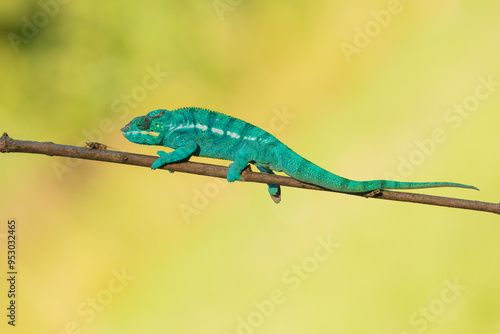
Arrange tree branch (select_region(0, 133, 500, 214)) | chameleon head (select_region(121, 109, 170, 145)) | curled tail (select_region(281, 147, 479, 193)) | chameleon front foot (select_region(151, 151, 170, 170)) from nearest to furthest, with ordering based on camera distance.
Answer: tree branch (select_region(0, 133, 500, 214))
curled tail (select_region(281, 147, 479, 193))
chameleon front foot (select_region(151, 151, 170, 170))
chameleon head (select_region(121, 109, 170, 145))

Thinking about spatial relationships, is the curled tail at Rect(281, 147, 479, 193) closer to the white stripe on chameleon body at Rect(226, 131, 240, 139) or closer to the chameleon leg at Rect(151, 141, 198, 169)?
the white stripe on chameleon body at Rect(226, 131, 240, 139)

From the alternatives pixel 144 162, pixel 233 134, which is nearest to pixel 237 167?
pixel 233 134

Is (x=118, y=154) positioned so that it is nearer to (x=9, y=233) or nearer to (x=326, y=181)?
(x=326, y=181)

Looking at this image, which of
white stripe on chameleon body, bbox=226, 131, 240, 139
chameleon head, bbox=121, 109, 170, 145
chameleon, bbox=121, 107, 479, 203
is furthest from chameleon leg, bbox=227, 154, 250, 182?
chameleon head, bbox=121, 109, 170, 145

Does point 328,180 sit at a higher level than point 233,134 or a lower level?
lower

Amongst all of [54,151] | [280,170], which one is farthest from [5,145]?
[280,170]

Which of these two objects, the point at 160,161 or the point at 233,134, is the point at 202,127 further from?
the point at 160,161
